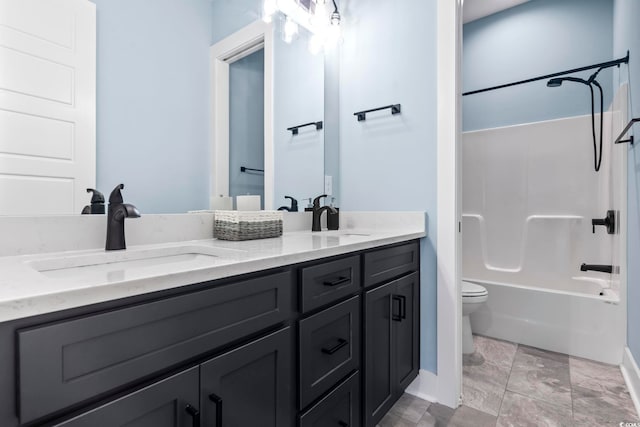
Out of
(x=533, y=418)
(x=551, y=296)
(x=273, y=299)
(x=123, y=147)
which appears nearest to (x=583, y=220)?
(x=551, y=296)

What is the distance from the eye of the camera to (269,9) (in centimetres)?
170

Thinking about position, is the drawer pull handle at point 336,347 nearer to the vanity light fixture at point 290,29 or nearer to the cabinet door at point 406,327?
the cabinet door at point 406,327

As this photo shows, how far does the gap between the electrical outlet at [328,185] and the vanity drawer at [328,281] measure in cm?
89

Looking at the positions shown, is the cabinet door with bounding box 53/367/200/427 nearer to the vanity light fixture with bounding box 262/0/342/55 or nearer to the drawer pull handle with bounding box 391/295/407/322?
the drawer pull handle with bounding box 391/295/407/322

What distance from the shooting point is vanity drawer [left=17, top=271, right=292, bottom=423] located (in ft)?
1.57

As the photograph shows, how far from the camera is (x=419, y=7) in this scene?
1.72m

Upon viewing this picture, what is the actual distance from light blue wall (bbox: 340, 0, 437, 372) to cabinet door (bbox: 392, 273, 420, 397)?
8 centimetres

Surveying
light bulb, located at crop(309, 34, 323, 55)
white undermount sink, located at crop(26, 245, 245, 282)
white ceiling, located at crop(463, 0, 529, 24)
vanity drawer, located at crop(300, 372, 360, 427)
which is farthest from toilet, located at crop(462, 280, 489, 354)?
white ceiling, located at crop(463, 0, 529, 24)

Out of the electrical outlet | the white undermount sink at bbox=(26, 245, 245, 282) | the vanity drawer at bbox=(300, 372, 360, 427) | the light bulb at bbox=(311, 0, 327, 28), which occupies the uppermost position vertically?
the light bulb at bbox=(311, 0, 327, 28)

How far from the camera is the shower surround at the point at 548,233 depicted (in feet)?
6.82

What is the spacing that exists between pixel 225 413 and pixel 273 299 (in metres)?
0.27

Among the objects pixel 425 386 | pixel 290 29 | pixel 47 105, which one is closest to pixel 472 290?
pixel 425 386

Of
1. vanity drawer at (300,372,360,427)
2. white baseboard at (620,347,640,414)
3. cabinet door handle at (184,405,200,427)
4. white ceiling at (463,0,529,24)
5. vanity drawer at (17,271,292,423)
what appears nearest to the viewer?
vanity drawer at (17,271,292,423)

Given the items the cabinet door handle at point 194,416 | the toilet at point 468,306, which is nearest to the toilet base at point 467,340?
the toilet at point 468,306
